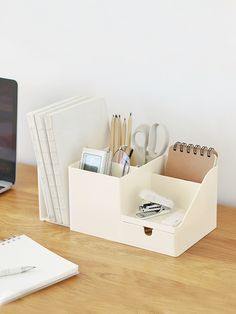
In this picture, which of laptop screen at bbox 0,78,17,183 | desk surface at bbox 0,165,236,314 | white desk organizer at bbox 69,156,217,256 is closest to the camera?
desk surface at bbox 0,165,236,314

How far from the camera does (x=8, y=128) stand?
183 centimetres

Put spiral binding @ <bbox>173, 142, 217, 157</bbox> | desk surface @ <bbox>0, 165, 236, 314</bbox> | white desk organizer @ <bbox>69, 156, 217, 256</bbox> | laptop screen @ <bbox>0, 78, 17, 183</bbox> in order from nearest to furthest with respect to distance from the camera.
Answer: desk surface @ <bbox>0, 165, 236, 314</bbox> < white desk organizer @ <bbox>69, 156, 217, 256</bbox> < spiral binding @ <bbox>173, 142, 217, 157</bbox> < laptop screen @ <bbox>0, 78, 17, 183</bbox>

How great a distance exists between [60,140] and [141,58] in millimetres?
341

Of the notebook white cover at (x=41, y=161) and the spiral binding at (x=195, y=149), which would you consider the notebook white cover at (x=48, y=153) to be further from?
the spiral binding at (x=195, y=149)

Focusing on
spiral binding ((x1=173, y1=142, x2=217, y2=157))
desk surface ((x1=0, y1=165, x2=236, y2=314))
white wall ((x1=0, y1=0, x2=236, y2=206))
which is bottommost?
desk surface ((x1=0, y1=165, x2=236, y2=314))

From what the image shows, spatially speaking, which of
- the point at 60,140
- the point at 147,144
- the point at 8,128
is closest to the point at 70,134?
the point at 60,140

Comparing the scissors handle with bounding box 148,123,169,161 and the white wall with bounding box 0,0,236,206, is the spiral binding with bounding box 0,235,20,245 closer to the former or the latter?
the scissors handle with bounding box 148,123,169,161

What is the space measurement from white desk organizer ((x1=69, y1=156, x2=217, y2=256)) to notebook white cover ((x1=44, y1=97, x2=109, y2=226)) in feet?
0.09

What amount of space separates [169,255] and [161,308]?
212 mm

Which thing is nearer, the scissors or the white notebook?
the white notebook

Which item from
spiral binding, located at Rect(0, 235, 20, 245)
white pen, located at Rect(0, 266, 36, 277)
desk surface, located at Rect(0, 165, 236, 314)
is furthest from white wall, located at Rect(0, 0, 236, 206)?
white pen, located at Rect(0, 266, 36, 277)

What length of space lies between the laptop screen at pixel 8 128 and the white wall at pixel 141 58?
0.51ft

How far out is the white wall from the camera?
5.54 ft

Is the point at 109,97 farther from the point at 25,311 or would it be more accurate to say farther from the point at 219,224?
the point at 25,311
